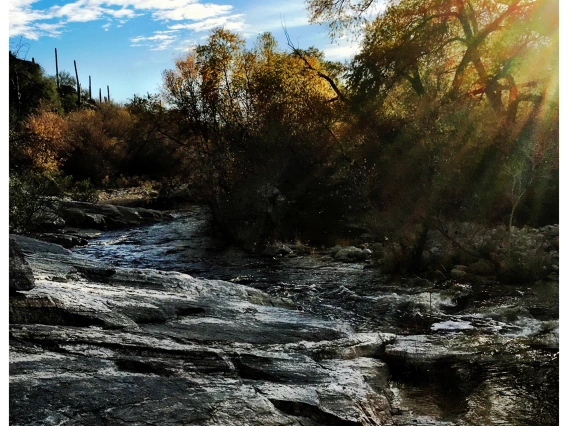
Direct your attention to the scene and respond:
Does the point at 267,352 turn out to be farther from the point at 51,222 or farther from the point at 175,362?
the point at 51,222

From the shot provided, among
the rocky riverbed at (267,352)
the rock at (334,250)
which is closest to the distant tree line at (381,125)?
the rock at (334,250)

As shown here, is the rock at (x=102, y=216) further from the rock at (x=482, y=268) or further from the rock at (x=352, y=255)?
the rock at (x=482, y=268)

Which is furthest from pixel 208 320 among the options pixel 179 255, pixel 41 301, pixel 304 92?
pixel 304 92

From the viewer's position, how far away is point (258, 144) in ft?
48.3

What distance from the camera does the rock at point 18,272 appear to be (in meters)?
3.99

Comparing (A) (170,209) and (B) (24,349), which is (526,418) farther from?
(A) (170,209)

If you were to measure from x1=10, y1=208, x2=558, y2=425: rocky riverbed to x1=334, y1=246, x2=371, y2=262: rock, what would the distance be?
2.65m

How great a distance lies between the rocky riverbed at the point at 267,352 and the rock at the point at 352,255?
2655 millimetres

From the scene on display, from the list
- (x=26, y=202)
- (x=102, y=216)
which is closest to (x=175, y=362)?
(x=26, y=202)

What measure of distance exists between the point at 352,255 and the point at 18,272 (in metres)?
7.71

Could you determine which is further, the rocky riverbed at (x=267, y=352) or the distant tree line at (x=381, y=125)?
the distant tree line at (x=381, y=125)

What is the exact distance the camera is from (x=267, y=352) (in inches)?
173

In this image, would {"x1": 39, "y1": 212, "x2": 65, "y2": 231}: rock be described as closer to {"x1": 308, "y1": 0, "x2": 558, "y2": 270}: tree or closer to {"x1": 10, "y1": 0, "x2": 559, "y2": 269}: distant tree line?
{"x1": 10, "y1": 0, "x2": 559, "y2": 269}: distant tree line

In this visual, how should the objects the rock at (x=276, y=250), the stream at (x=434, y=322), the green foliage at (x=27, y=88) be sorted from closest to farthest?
the stream at (x=434, y=322) < the rock at (x=276, y=250) < the green foliage at (x=27, y=88)
